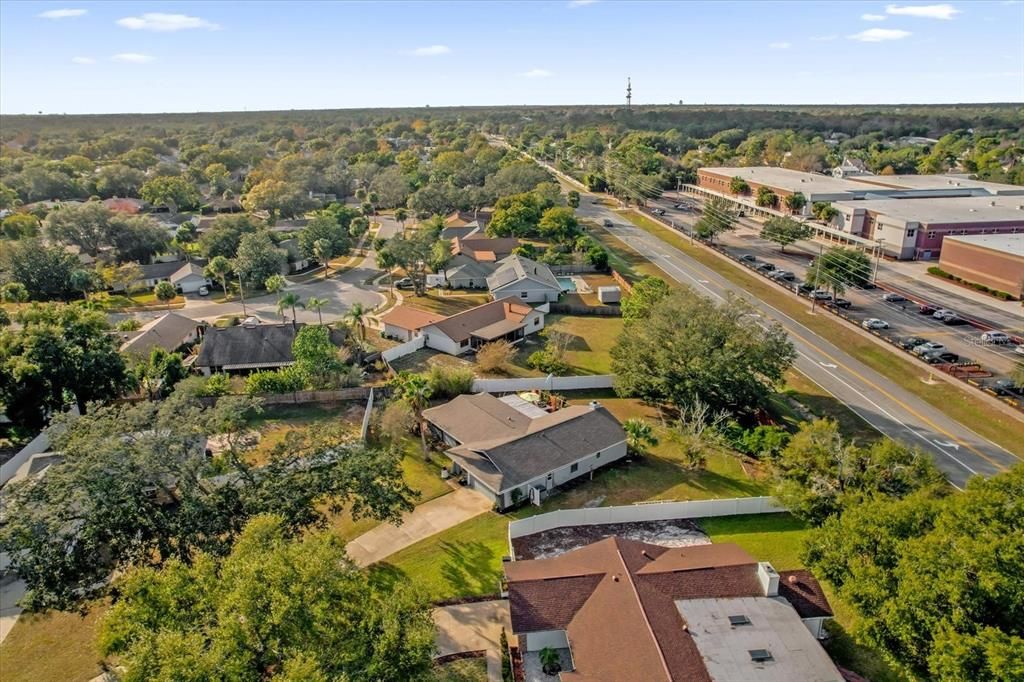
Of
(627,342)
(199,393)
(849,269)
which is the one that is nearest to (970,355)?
(849,269)

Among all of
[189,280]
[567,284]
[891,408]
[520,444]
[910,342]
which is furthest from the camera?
[567,284]

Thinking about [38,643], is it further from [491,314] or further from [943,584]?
[491,314]

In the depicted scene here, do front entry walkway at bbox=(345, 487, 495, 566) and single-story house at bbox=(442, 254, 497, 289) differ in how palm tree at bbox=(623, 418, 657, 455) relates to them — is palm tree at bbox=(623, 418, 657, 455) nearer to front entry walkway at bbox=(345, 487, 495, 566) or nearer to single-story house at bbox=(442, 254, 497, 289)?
front entry walkway at bbox=(345, 487, 495, 566)

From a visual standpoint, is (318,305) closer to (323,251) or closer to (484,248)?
(323,251)

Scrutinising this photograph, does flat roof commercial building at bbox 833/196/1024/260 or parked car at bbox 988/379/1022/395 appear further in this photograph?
flat roof commercial building at bbox 833/196/1024/260

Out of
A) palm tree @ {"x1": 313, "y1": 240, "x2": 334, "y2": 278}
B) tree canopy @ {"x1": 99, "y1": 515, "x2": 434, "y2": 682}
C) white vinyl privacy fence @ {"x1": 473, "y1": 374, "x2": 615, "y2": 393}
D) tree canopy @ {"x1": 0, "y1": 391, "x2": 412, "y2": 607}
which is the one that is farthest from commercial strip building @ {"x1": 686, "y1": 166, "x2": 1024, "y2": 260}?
tree canopy @ {"x1": 99, "y1": 515, "x2": 434, "y2": 682}

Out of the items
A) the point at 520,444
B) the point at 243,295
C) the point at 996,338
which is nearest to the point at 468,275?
the point at 243,295
